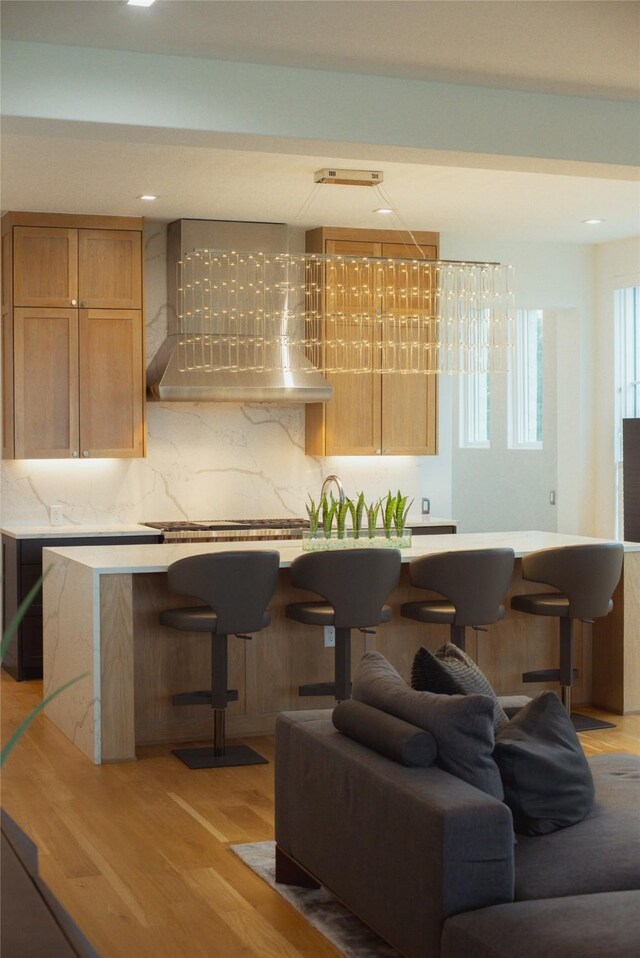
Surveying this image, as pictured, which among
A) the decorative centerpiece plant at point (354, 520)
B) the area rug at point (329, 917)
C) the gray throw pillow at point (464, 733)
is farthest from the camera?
the decorative centerpiece plant at point (354, 520)

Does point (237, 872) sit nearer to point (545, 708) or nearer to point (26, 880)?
point (545, 708)

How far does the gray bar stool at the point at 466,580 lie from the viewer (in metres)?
5.34

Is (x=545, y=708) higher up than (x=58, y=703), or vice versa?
(x=545, y=708)

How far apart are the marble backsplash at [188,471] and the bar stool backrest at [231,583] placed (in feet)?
9.02

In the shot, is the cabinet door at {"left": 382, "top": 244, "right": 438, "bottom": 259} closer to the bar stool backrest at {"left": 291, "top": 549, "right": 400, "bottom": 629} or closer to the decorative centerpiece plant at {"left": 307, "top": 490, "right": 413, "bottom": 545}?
the decorative centerpiece plant at {"left": 307, "top": 490, "right": 413, "bottom": 545}

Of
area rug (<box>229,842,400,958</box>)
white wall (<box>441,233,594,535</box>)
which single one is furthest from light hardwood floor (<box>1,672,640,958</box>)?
white wall (<box>441,233,594,535</box>)

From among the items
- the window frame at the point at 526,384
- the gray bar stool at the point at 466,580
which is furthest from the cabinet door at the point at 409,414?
the gray bar stool at the point at 466,580

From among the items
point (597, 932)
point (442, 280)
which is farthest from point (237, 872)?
point (442, 280)

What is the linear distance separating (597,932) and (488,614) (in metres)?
3.02

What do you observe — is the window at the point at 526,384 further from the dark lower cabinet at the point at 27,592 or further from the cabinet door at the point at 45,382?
the dark lower cabinet at the point at 27,592

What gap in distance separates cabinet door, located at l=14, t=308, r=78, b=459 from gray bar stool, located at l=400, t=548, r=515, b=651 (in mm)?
2872

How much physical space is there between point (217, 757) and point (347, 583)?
947 millimetres

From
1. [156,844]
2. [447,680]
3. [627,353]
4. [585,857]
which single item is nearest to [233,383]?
[627,353]

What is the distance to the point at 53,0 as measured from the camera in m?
3.93
